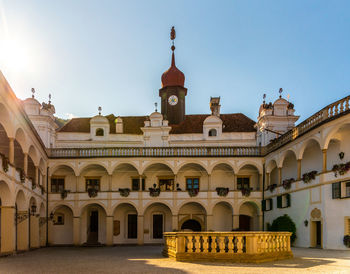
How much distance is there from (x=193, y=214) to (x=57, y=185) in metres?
12.0

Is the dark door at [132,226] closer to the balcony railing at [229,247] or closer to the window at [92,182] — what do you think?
the window at [92,182]

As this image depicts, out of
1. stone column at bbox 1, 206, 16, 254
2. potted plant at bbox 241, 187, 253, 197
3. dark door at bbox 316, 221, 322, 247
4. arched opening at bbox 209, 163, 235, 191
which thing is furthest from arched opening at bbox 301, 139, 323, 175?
stone column at bbox 1, 206, 16, 254

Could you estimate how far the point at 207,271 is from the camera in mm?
12016

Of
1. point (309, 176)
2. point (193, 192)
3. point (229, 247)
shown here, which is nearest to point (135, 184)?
point (193, 192)

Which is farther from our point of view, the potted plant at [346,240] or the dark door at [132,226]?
the dark door at [132,226]

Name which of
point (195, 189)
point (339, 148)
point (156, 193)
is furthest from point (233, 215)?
point (339, 148)

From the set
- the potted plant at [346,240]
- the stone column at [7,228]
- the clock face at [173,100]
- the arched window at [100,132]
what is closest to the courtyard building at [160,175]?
the arched window at [100,132]

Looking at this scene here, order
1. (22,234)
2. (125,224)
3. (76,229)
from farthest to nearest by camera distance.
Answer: (125,224), (76,229), (22,234)

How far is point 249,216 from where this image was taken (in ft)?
117

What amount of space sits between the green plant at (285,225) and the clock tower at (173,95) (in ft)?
51.8

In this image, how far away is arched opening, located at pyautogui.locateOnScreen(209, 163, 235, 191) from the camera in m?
35.8

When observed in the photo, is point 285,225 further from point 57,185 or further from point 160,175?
point 57,185

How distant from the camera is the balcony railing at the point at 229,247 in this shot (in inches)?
566

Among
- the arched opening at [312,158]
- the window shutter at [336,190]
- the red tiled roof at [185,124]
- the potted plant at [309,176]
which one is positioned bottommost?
the window shutter at [336,190]
